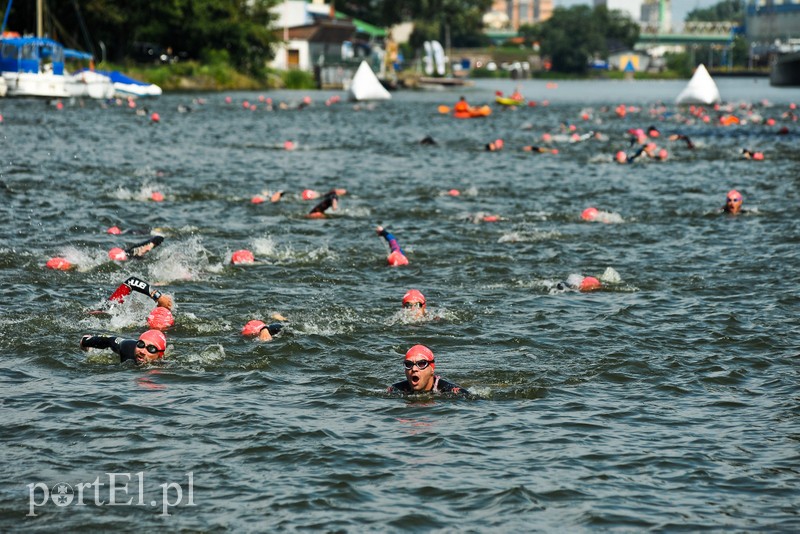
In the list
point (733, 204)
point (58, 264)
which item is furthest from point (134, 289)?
point (733, 204)

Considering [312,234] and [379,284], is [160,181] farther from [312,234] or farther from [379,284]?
[379,284]

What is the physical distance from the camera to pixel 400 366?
1406cm

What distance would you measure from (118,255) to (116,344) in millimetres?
6259

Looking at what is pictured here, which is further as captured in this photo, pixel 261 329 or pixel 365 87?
pixel 365 87

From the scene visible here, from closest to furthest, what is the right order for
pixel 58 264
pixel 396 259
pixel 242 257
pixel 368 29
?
pixel 58 264 < pixel 242 257 < pixel 396 259 < pixel 368 29

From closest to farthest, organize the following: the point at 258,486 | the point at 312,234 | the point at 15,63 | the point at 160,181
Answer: the point at 258,486 → the point at 312,234 → the point at 160,181 → the point at 15,63

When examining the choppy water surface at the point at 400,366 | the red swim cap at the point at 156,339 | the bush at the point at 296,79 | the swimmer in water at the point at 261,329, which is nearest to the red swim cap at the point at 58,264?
the choppy water surface at the point at 400,366

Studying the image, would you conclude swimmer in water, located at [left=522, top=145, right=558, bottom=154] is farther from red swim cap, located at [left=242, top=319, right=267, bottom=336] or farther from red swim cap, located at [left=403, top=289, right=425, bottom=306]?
red swim cap, located at [left=242, top=319, right=267, bottom=336]

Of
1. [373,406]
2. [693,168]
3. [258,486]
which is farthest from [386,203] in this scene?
[258,486]

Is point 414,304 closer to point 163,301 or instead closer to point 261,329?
point 261,329

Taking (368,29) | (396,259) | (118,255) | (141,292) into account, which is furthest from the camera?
(368,29)

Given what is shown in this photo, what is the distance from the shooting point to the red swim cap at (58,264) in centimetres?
1914

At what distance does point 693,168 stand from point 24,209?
21.2 meters

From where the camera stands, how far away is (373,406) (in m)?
12.5
